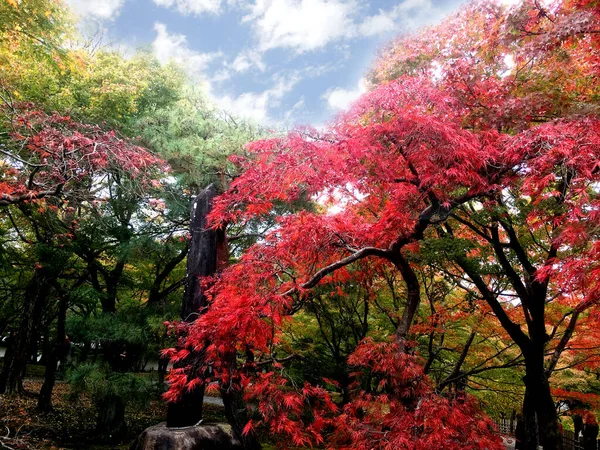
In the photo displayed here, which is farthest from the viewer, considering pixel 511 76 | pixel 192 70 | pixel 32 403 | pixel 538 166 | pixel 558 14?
pixel 32 403

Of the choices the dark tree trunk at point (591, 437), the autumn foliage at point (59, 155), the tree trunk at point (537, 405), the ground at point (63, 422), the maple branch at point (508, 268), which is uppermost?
the autumn foliage at point (59, 155)

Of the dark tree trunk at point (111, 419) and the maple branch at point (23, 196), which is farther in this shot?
the dark tree trunk at point (111, 419)

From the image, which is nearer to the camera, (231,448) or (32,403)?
(231,448)

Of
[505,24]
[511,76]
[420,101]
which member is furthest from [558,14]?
[420,101]

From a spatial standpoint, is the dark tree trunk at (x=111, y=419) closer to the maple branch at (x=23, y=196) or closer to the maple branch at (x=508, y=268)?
the maple branch at (x=23, y=196)

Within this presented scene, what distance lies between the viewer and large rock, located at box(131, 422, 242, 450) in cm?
628

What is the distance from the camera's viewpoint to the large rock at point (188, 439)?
6.28m

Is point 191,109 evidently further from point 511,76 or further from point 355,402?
point 355,402

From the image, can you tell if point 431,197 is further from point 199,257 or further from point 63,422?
point 63,422

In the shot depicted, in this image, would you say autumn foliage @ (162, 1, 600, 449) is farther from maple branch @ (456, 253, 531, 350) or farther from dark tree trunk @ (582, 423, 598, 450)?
dark tree trunk @ (582, 423, 598, 450)

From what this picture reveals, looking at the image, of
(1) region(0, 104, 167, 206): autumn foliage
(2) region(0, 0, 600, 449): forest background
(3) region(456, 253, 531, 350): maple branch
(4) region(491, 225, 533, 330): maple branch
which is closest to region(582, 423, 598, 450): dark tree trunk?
(2) region(0, 0, 600, 449): forest background

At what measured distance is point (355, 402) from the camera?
5.35m

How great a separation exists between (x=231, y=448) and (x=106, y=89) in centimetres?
842

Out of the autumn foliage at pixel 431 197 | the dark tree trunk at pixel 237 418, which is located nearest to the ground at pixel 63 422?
the dark tree trunk at pixel 237 418
